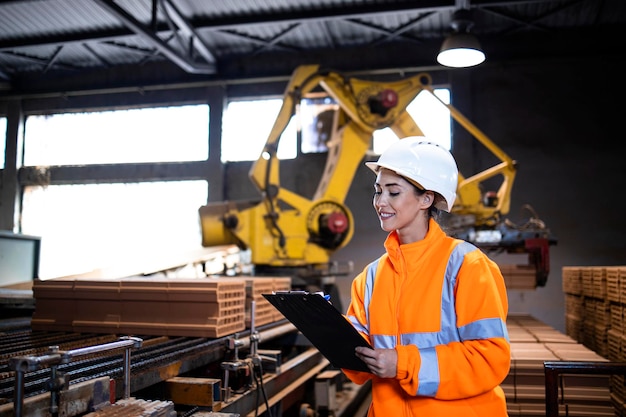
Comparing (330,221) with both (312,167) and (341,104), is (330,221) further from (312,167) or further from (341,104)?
(312,167)

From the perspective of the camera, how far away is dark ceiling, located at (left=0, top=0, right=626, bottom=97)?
931 centimetres

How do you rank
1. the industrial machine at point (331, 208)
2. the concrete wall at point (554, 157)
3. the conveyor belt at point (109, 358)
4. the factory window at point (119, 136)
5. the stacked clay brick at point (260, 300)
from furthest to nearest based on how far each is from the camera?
the factory window at point (119, 136) < the concrete wall at point (554, 157) < the industrial machine at point (331, 208) < the stacked clay brick at point (260, 300) < the conveyor belt at point (109, 358)

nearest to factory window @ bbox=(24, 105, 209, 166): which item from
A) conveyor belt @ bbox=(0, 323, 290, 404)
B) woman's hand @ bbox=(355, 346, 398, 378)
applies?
conveyor belt @ bbox=(0, 323, 290, 404)

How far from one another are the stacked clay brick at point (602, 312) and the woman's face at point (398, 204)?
2.92 metres

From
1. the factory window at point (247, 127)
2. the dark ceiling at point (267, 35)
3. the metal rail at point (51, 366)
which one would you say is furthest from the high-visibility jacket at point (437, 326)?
the factory window at point (247, 127)

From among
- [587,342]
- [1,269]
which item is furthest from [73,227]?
[587,342]

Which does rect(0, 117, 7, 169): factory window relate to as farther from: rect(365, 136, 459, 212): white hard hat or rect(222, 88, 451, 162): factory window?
rect(365, 136, 459, 212): white hard hat

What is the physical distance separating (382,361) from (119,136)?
11.1m

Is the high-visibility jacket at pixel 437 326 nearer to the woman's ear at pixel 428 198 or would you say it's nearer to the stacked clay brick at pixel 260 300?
the woman's ear at pixel 428 198

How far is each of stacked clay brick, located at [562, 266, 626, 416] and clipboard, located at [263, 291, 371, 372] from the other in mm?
3020

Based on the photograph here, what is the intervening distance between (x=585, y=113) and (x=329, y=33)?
485cm

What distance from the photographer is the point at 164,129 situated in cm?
1158

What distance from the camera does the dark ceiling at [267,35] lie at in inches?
367

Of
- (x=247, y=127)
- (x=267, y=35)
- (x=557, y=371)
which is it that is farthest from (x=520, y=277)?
(x=267, y=35)
